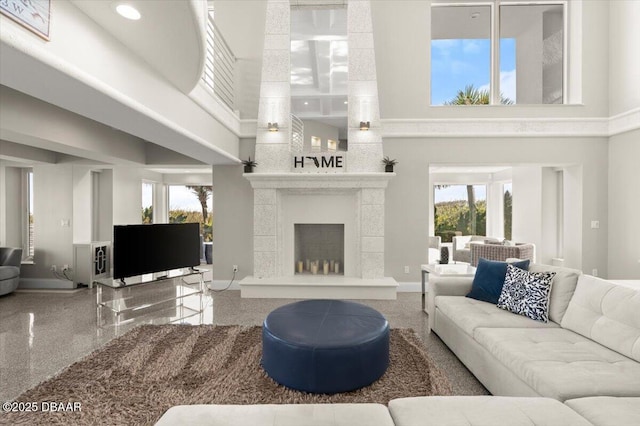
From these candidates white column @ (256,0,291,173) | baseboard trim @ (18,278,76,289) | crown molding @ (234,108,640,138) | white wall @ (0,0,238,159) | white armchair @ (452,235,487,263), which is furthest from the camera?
white armchair @ (452,235,487,263)

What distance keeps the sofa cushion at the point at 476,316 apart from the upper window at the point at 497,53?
12.8 ft

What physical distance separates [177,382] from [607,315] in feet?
10.4

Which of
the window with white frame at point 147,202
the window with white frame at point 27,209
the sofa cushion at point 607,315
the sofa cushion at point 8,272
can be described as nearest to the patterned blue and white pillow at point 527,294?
the sofa cushion at point 607,315

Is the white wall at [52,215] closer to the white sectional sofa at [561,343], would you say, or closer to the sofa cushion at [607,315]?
the white sectional sofa at [561,343]

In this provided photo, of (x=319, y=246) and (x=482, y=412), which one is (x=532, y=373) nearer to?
(x=482, y=412)

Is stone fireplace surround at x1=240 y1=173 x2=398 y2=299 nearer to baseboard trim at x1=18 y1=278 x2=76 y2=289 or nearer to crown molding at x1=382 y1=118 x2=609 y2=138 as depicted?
crown molding at x1=382 y1=118 x2=609 y2=138

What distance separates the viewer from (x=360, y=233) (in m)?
5.16

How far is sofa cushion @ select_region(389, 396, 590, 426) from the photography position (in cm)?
135

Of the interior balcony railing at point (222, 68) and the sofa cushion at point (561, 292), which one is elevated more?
the interior balcony railing at point (222, 68)

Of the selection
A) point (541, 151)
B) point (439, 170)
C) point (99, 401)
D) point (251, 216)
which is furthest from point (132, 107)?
point (439, 170)

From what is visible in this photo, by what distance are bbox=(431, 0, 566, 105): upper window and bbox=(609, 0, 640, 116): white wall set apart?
0.66m

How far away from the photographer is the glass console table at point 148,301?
12.8ft

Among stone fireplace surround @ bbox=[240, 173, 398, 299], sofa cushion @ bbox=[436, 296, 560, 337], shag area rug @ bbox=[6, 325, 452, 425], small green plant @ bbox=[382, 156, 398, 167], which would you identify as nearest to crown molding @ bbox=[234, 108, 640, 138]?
small green plant @ bbox=[382, 156, 398, 167]

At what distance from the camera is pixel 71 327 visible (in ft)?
12.0
